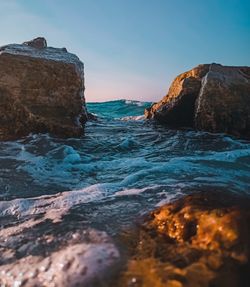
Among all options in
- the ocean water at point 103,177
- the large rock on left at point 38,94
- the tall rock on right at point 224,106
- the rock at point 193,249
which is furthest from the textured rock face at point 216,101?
the rock at point 193,249

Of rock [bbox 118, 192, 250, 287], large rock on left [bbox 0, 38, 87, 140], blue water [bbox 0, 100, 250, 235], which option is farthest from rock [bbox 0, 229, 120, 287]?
large rock on left [bbox 0, 38, 87, 140]

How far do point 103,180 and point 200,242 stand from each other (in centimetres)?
231

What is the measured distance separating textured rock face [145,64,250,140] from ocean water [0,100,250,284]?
0.79 m

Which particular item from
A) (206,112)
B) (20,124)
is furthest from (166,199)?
(206,112)

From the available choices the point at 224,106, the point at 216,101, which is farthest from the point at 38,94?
the point at 224,106

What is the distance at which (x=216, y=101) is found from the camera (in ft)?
26.9

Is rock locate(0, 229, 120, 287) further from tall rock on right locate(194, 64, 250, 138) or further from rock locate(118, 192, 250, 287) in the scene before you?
tall rock on right locate(194, 64, 250, 138)

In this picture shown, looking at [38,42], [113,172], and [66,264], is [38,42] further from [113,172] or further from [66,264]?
[66,264]

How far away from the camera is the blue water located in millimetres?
3178

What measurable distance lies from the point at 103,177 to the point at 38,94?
10.8 feet

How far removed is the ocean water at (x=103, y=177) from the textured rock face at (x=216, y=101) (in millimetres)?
792

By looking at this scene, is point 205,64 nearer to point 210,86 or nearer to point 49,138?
point 210,86

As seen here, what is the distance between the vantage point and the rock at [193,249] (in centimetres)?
182

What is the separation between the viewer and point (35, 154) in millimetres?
5539
